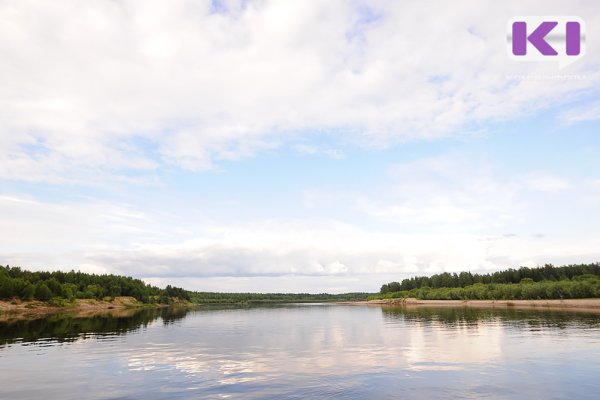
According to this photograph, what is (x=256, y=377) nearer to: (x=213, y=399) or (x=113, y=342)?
(x=213, y=399)

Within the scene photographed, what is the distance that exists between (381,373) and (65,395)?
85.8 feet

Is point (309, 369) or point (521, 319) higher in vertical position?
point (309, 369)

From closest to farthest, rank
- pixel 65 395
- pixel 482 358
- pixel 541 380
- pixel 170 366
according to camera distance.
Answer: pixel 65 395 < pixel 541 380 < pixel 170 366 < pixel 482 358

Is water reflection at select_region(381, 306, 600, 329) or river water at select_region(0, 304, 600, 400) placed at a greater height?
river water at select_region(0, 304, 600, 400)

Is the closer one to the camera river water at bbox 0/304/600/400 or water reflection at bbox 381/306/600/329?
river water at bbox 0/304/600/400

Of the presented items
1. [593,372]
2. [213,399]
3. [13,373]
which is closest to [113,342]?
[13,373]

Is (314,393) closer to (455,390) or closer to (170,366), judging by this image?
(455,390)

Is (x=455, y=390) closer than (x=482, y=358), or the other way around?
(x=455, y=390)

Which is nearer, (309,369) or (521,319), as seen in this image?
(309,369)

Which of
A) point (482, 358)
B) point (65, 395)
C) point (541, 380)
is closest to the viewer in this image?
point (65, 395)

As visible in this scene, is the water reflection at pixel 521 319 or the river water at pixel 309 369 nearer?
the river water at pixel 309 369

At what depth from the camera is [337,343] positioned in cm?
5962

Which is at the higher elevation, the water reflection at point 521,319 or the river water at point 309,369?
the river water at point 309,369

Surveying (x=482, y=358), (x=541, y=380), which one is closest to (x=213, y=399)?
(x=541, y=380)
